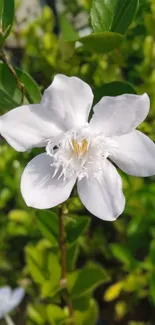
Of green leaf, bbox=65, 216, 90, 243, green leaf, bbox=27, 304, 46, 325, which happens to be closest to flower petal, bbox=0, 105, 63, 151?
green leaf, bbox=65, 216, 90, 243

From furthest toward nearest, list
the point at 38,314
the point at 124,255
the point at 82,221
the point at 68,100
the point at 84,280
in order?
1. the point at 124,255
2. the point at 38,314
3. the point at 84,280
4. the point at 82,221
5. the point at 68,100

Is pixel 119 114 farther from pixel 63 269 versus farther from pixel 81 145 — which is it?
pixel 63 269

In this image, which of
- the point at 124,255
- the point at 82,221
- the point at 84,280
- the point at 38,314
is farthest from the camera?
the point at 124,255

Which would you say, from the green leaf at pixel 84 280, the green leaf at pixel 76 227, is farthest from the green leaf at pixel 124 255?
the green leaf at pixel 76 227

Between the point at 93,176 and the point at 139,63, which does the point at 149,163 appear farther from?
the point at 139,63

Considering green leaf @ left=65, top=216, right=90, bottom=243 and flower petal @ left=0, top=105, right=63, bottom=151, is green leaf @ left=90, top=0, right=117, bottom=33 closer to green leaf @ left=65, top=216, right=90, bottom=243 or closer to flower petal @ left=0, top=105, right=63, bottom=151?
flower petal @ left=0, top=105, right=63, bottom=151

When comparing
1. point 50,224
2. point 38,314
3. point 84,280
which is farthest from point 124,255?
point 50,224

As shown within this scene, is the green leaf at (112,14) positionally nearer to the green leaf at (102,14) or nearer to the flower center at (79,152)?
the green leaf at (102,14)
